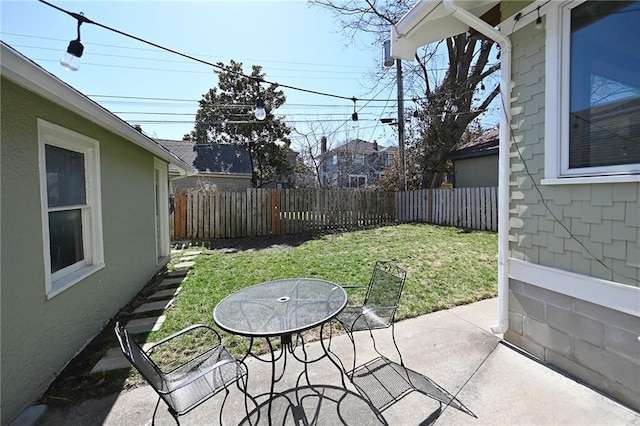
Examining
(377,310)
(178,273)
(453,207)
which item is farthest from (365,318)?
(453,207)

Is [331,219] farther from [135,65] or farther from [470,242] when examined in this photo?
[135,65]

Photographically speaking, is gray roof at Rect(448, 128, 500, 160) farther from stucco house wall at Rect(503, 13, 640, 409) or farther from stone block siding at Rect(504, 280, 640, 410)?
stone block siding at Rect(504, 280, 640, 410)

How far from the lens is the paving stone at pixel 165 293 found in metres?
4.47

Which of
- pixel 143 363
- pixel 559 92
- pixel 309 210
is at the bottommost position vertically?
pixel 143 363

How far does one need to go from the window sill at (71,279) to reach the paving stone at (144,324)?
2.51 ft

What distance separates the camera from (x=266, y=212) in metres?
9.46

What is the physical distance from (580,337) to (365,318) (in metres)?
1.60

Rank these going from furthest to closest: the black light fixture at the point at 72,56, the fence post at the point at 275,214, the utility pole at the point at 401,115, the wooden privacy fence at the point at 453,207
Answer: the utility pole at the point at 401,115 → the fence post at the point at 275,214 → the wooden privacy fence at the point at 453,207 → the black light fixture at the point at 72,56

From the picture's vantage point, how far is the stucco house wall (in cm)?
195

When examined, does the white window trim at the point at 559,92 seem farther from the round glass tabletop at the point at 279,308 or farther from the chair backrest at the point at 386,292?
the round glass tabletop at the point at 279,308

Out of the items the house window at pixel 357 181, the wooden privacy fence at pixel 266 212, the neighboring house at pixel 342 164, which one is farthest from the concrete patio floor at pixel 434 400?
the house window at pixel 357 181

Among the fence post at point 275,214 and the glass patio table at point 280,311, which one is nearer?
the glass patio table at point 280,311

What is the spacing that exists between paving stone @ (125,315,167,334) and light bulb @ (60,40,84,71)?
10.9ft

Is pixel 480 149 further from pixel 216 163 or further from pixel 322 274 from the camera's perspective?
pixel 216 163
